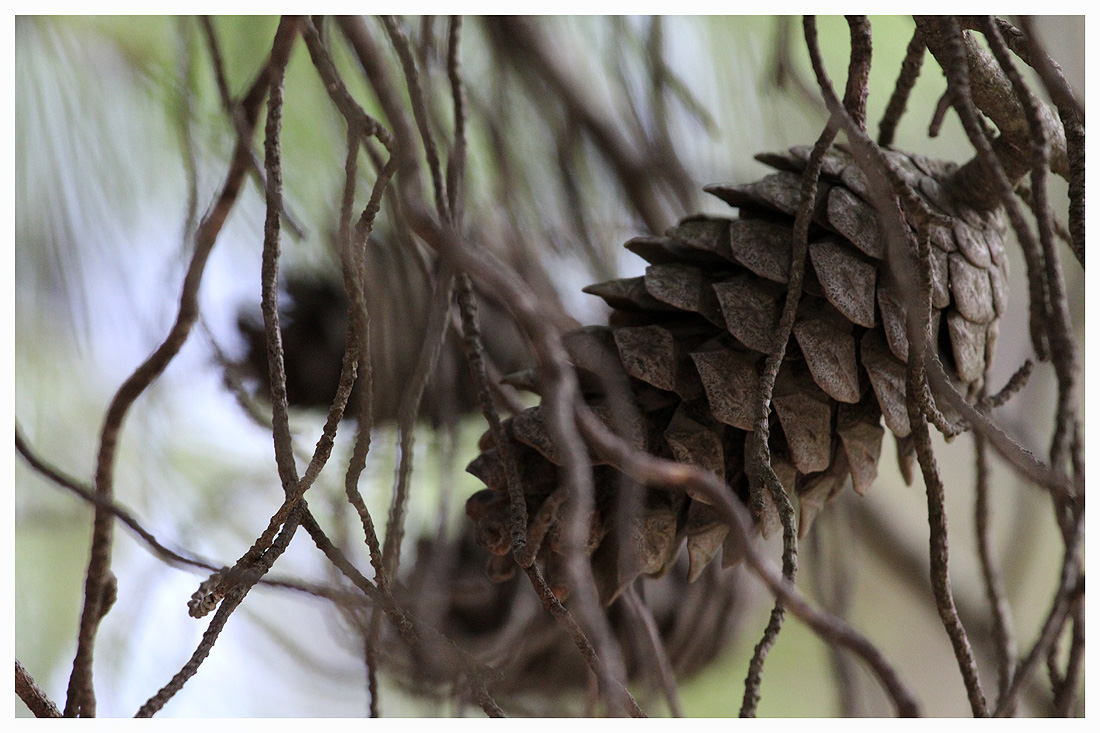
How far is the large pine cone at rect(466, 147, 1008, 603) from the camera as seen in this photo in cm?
22

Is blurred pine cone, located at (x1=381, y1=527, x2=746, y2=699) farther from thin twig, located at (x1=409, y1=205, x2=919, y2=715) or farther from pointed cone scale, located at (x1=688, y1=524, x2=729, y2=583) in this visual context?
thin twig, located at (x1=409, y1=205, x2=919, y2=715)

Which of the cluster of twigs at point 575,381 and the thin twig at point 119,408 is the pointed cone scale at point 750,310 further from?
the thin twig at point 119,408

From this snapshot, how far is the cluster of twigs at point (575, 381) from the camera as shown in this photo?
0.12m

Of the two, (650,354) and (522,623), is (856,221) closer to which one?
(650,354)

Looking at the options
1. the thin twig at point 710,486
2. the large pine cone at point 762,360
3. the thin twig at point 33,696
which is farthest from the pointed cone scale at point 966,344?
the thin twig at point 33,696

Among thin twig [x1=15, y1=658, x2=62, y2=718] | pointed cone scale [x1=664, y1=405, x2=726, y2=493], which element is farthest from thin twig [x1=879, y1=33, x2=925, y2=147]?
thin twig [x1=15, y1=658, x2=62, y2=718]

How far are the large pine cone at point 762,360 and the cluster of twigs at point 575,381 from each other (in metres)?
0.01

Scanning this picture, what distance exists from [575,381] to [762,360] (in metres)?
0.06

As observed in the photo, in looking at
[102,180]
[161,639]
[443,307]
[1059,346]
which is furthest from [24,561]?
[1059,346]

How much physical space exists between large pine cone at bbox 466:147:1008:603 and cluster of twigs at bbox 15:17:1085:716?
14 mm

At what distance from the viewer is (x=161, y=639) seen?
50 cm

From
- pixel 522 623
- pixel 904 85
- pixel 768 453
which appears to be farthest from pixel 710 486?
pixel 522 623

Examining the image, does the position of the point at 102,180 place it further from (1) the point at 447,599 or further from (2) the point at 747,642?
(2) the point at 747,642
